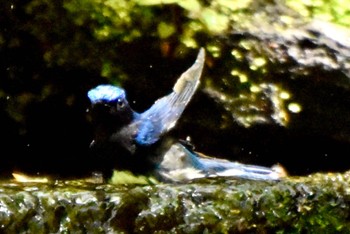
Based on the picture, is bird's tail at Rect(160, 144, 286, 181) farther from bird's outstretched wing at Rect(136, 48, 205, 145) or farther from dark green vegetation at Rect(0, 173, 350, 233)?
dark green vegetation at Rect(0, 173, 350, 233)

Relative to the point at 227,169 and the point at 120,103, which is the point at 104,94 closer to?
the point at 120,103

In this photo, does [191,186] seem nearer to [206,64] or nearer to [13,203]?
[13,203]

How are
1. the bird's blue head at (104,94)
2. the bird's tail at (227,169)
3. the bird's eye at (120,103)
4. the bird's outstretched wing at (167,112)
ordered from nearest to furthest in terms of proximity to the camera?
the bird's blue head at (104,94) < the bird's eye at (120,103) < the bird's outstretched wing at (167,112) < the bird's tail at (227,169)

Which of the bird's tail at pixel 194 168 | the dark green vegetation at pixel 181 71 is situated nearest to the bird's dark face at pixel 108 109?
the bird's tail at pixel 194 168

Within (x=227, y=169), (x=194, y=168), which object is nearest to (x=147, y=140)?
(x=194, y=168)

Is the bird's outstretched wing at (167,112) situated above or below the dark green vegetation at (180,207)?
below

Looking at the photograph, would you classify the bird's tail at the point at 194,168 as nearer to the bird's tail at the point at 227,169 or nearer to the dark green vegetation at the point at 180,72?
the bird's tail at the point at 227,169

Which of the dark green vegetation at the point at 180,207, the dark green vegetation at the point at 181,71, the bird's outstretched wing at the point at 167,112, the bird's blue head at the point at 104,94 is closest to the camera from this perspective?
the dark green vegetation at the point at 180,207

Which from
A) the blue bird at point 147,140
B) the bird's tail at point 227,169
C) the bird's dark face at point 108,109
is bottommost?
the bird's tail at point 227,169

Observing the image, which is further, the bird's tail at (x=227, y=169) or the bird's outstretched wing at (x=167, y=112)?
the bird's tail at (x=227, y=169)

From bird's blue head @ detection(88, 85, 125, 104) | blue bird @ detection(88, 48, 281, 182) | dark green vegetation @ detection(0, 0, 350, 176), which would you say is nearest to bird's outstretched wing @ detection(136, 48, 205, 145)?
blue bird @ detection(88, 48, 281, 182)
